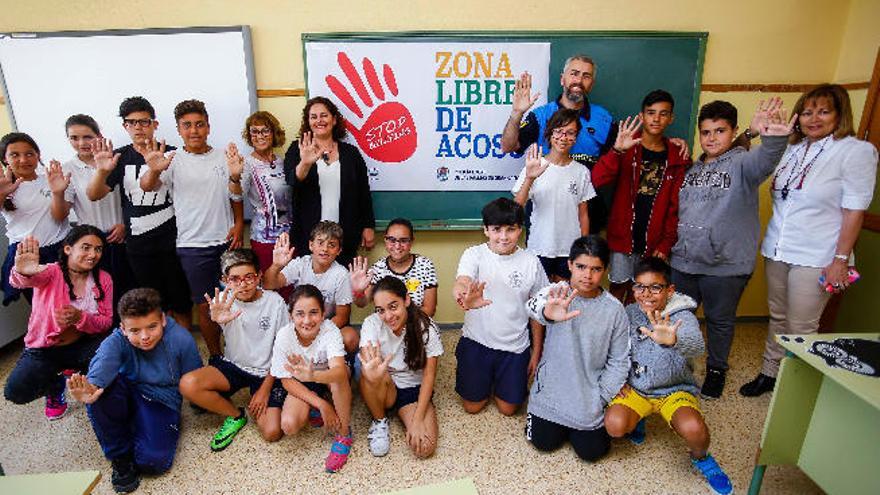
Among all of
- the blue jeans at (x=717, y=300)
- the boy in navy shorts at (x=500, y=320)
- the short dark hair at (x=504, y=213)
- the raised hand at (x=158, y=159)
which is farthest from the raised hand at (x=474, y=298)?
the raised hand at (x=158, y=159)

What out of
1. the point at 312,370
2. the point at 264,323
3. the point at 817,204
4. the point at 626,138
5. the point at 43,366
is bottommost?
the point at 43,366

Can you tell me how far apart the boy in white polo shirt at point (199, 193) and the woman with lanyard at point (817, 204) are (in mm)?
2653

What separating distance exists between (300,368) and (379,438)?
47 centimetres

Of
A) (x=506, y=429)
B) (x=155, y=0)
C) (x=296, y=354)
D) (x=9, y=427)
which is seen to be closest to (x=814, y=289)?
(x=506, y=429)

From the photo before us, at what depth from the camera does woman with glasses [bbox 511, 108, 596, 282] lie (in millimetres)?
2318

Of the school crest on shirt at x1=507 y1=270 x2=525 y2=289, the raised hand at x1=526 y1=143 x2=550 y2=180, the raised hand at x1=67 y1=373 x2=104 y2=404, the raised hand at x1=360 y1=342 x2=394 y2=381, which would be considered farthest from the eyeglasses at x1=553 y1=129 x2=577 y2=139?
the raised hand at x1=67 y1=373 x2=104 y2=404

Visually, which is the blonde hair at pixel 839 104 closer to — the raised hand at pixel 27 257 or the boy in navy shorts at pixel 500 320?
the boy in navy shorts at pixel 500 320

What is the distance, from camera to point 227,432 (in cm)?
214

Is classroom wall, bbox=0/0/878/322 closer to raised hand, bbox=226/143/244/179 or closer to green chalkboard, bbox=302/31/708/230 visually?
green chalkboard, bbox=302/31/708/230

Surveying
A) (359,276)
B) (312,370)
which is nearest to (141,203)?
(359,276)

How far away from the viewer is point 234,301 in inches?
86.7

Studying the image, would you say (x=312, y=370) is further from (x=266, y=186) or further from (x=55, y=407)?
(x=55, y=407)

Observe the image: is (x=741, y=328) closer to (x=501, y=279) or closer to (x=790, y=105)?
(x=790, y=105)

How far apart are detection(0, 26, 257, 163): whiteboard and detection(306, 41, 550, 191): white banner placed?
464 millimetres
